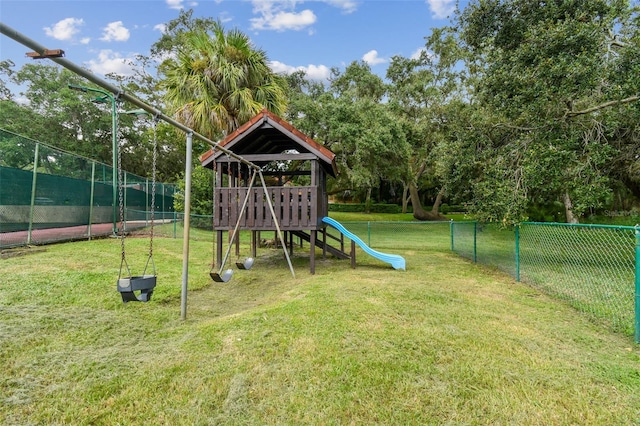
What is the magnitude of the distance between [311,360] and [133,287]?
2169 millimetres

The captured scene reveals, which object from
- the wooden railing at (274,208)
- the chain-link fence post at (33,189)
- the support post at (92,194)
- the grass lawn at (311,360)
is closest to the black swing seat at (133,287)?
the grass lawn at (311,360)

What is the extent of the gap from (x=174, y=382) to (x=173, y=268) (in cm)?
489

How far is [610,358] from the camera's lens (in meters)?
2.99

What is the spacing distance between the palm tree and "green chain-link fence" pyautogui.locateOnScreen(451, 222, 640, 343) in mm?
7752

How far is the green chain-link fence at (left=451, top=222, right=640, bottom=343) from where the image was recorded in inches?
171

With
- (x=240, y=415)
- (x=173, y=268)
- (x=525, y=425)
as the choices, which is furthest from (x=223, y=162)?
(x=525, y=425)

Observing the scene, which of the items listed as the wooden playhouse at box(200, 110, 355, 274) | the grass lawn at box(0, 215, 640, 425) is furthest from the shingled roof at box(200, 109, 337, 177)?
the grass lawn at box(0, 215, 640, 425)

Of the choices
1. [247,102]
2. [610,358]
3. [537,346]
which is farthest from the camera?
[247,102]

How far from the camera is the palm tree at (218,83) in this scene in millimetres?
10195

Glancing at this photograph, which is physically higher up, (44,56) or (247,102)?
(247,102)

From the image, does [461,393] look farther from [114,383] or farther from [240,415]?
[114,383]

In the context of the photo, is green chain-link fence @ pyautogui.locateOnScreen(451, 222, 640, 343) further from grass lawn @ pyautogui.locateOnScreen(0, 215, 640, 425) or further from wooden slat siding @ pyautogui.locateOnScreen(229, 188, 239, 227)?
wooden slat siding @ pyautogui.locateOnScreen(229, 188, 239, 227)

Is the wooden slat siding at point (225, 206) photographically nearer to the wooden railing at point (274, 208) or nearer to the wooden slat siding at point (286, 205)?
the wooden railing at point (274, 208)

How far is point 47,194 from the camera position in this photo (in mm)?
8656
